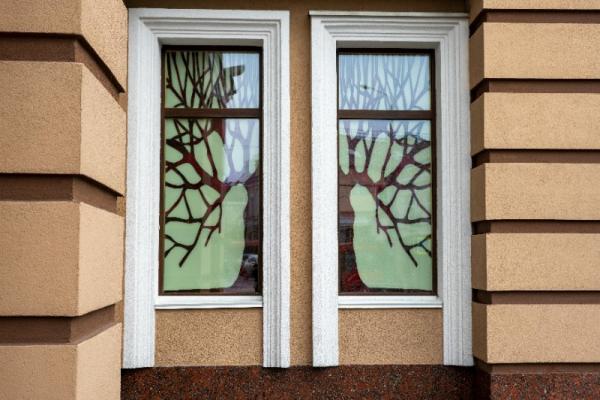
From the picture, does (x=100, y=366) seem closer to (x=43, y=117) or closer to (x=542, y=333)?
(x=43, y=117)

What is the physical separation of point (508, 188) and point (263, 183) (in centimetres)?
250

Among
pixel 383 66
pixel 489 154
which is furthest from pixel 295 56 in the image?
pixel 489 154

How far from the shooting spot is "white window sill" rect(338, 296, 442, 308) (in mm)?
6379

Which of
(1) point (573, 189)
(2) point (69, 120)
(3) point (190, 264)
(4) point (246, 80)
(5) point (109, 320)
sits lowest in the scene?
(5) point (109, 320)

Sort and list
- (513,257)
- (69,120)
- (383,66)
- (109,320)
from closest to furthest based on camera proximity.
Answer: (69,120), (109,320), (513,257), (383,66)

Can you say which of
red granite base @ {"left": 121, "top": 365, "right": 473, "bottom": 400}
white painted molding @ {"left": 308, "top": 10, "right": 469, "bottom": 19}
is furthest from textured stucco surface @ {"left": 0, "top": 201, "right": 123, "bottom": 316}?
white painted molding @ {"left": 308, "top": 10, "right": 469, "bottom": 19}

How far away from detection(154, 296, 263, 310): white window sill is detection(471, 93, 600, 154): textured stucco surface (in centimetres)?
288

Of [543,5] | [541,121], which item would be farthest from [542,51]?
[541,121]

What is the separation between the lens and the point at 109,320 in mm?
5375

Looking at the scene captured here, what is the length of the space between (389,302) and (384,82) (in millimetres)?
2442

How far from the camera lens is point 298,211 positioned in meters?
6.35

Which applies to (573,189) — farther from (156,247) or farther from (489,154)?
(156,247)

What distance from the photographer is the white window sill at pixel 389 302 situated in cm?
638

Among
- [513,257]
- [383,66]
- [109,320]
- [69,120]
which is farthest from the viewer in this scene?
[383,66]
